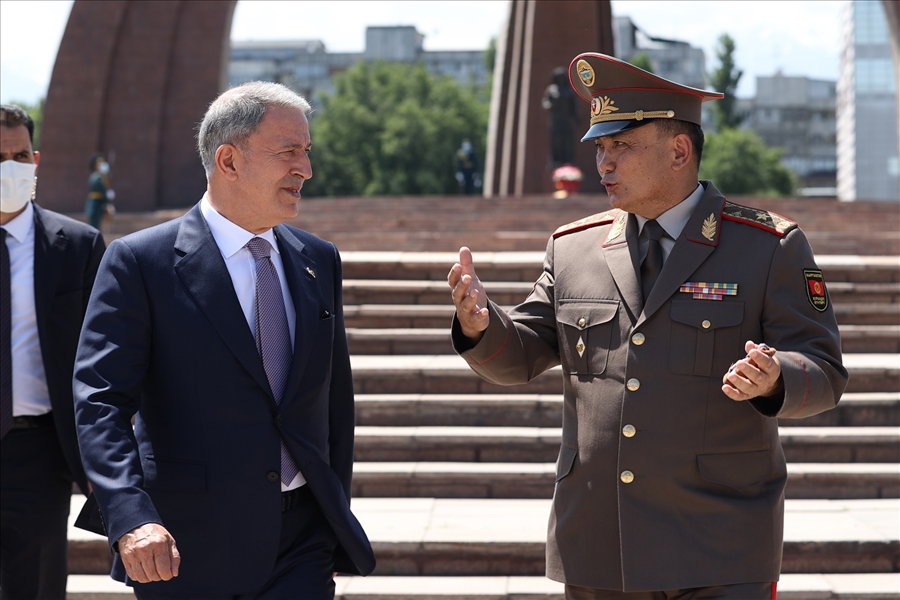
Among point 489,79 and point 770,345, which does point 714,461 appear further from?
point 489,79

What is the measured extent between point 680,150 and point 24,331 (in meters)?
2.20

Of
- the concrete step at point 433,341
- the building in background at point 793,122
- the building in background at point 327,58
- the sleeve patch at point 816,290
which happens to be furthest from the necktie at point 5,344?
the building in background at point 793,122

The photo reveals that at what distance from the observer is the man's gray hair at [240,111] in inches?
97.2

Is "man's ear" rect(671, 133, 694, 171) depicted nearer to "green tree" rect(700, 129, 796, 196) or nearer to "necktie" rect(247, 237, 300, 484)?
"necktie" rect(247, 237, 300, 484)

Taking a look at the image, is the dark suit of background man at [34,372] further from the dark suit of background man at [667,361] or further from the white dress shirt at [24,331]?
the dark suit of background man at [667,361]

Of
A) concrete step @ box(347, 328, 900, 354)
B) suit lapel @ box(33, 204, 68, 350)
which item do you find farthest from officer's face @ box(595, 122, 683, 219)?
concrete step @ box(347, 328, 900, 354)

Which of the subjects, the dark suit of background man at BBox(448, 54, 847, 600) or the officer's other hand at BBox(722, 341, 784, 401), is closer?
the officer's other hand at BBox(722, 341, 784, 401)

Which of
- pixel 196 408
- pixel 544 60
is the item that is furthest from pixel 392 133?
pixel 196 408

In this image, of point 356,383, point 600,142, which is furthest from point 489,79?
point 600,142

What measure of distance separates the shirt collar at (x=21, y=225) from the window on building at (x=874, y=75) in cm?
8804

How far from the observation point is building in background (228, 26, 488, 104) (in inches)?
3334

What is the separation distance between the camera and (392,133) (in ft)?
149

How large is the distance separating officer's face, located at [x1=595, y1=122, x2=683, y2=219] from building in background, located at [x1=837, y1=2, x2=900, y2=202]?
78.3 metres

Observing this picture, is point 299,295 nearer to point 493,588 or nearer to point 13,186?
point 13,186
